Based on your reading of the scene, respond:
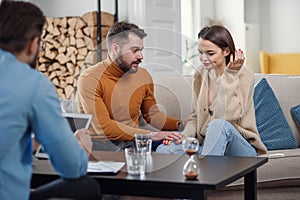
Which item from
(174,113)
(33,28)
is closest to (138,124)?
(174,113)

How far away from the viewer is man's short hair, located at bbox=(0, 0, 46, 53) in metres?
1.64

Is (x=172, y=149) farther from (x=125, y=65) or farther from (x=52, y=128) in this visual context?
(x=52, y=128)

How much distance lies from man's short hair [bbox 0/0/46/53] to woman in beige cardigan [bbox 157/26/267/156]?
4.67 feet

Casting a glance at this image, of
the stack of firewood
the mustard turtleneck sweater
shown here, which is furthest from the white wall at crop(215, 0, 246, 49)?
the mustard turtleneck sweater

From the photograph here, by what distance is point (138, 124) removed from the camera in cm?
304

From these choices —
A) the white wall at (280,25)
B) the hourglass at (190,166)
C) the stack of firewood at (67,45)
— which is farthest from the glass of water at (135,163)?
the white wall at (280,25)

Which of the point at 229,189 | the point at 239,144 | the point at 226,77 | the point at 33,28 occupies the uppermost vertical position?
the point at 33,28

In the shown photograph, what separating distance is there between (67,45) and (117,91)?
7.43 feet

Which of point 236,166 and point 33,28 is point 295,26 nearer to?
point 236,166

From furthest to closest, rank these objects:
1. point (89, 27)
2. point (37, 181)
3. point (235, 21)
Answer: point (235, 21) < point (89, 27) < point (37, 181)

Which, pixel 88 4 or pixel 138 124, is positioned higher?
pixel 88 4

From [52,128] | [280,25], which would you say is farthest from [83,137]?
[280,25]

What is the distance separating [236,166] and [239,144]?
2.14 feet

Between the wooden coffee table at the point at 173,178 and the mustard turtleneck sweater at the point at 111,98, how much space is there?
386mm
